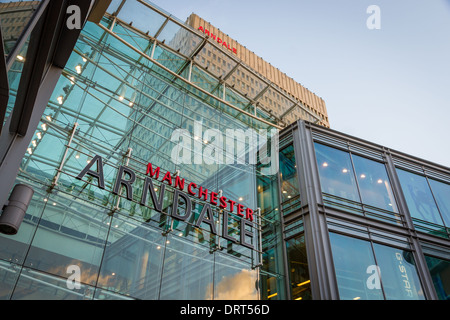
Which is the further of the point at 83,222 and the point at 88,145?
the point at 88,145

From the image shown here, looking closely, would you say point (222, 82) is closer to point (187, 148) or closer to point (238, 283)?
point (187, 148)

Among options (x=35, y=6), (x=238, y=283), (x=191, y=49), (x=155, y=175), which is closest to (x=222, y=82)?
(x=191, y=49)

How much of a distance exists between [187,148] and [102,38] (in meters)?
6.34

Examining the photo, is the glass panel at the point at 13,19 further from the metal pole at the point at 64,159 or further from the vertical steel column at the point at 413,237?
the vertical steel column at the point at 413,237

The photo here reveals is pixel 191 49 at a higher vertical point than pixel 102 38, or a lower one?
higher

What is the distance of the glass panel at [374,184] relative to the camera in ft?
60.3

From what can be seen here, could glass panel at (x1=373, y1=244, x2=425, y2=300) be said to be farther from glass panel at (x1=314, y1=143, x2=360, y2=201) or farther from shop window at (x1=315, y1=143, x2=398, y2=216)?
glass panel at (x1=314, y1=143, x2=360, y2=201)

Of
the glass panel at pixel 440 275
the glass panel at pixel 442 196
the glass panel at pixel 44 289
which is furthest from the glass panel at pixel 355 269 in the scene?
the glass panel at pixel 44 289

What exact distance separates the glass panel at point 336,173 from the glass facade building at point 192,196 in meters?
0.07

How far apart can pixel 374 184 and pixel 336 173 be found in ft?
7.81

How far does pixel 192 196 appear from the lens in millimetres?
15445

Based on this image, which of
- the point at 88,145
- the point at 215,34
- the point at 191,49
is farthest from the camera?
the point at 215,34

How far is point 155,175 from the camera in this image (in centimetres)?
1468

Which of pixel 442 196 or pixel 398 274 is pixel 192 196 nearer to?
pixel 398 274
